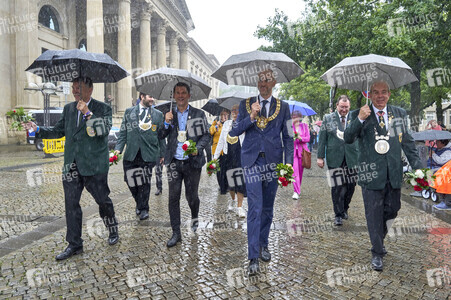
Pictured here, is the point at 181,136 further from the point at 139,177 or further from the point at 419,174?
the point at 419,174

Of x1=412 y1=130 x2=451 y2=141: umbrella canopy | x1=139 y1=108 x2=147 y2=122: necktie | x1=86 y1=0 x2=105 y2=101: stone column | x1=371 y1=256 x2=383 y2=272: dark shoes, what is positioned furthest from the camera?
x1=86 y1=0 x2=105 y2=101: stone column

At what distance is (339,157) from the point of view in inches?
229

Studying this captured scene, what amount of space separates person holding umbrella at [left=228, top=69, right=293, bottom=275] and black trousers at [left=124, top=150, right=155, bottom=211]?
8.35 feet

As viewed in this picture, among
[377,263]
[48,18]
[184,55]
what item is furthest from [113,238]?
[184,55]

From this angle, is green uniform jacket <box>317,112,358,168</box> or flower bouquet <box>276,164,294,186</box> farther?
green uniform jacket <box>317,112,358,168</box>

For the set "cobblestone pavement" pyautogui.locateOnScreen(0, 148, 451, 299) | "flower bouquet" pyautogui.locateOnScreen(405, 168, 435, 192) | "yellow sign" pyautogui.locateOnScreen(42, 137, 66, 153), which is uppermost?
"yellow sign" pyautogui.locateOnScreen(42, 137, 66, 153)

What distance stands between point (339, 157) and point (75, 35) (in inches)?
Answer: 1069

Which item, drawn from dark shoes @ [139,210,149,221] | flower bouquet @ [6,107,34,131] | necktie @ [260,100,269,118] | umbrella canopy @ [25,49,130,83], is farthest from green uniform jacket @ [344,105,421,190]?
flower bouquet @ [6,107,34,131]

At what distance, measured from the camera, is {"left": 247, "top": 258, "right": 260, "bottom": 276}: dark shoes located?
361 centimetres

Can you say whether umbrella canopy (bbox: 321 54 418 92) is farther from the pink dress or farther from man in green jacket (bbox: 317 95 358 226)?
the pink dress

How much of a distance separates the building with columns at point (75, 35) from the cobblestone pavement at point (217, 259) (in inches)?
624

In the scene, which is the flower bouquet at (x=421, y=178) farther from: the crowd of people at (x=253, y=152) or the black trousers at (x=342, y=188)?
the black trousers at (x=342, y=188)

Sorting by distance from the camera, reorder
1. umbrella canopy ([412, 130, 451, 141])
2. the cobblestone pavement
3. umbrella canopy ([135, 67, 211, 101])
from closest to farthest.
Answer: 1. the cobblestone pavement
2. umbrella canopy ([135, 67, 211, 101])
3. umbrella canopy ([412, 130, 451, 141])

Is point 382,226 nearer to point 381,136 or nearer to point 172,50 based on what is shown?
point 381,136
